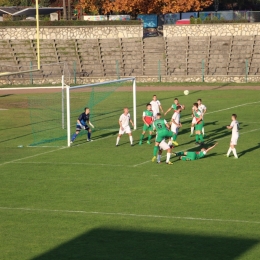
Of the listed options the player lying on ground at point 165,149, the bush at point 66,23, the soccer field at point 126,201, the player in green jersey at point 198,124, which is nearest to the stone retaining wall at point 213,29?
the bush at point 66,23

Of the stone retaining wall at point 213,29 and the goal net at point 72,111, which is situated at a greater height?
the stone retaining wall at point 213,29

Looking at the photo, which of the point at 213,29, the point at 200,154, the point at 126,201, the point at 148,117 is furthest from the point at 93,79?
the point at 126,201

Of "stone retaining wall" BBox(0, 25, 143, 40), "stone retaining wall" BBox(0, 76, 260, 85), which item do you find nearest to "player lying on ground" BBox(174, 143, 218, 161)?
"stone retaining wall" BBox(0, 76, 260, 85)

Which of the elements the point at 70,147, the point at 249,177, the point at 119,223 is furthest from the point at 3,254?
the point at 70,147

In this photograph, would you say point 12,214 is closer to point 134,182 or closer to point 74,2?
point 134,182

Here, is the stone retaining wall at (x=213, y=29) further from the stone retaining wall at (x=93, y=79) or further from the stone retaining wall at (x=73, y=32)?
the stone retaining wall at (x=93, y=79)

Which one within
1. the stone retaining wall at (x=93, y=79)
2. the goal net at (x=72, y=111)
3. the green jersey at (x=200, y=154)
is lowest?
the stone retaining wall at (x=93, y=79)

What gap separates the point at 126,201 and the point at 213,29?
4162cm

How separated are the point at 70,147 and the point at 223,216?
43.4 ft

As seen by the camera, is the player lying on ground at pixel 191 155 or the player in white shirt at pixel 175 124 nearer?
the player lying on ground at pixel 191 155

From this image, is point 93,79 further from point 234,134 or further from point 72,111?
point 234,134

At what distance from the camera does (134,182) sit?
2509 centimetres

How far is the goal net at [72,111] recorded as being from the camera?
113 ft

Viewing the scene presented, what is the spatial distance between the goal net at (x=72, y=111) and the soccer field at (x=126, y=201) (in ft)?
3.06
